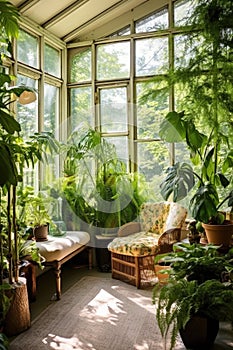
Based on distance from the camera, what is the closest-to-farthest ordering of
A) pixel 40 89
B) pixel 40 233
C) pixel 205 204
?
pixel 205 204
pixel 40 233
pixel 40 89

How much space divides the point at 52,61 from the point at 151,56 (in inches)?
49.3

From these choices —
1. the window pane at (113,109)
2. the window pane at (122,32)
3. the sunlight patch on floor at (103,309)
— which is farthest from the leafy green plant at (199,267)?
the window pane at (122,32)

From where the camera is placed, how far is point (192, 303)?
2.54 metres

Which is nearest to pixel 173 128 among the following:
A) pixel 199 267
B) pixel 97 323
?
pixel 199 267

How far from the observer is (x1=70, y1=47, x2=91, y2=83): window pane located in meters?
5.12

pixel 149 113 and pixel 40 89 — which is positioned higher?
pixel 40 89

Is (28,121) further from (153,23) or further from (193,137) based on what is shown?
(153,23)

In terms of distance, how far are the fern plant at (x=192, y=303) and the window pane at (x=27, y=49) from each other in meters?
2.94

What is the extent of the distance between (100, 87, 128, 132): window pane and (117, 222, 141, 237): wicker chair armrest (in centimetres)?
123

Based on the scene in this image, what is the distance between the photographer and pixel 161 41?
4.78 metres

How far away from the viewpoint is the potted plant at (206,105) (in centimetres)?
368

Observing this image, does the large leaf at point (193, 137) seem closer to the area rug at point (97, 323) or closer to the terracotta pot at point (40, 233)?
the area rug at point (97, 323)

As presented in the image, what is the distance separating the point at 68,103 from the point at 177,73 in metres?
1.79

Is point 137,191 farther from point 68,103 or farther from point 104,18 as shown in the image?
point 104,18
